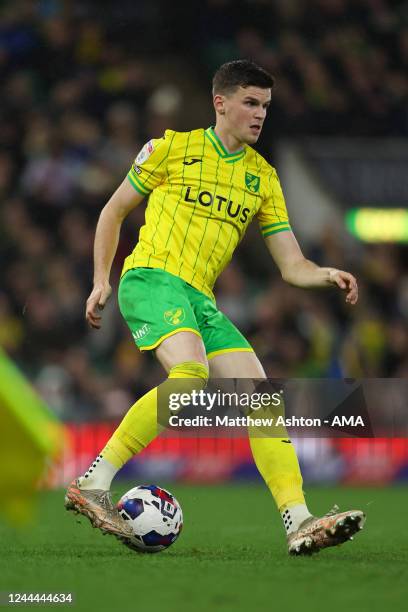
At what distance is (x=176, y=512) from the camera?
16.6 feet

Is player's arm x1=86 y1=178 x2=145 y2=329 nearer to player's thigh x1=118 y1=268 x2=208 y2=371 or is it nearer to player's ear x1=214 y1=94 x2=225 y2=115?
player's thigh x1=118 y1=268 x2=208 y2=371

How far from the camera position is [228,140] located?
215 inches

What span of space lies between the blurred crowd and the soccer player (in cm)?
535

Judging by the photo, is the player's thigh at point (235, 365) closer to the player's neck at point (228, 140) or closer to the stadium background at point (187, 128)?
the player's neck at point (228, 140)

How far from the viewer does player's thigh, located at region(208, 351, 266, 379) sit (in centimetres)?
522

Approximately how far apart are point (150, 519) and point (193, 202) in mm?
1361

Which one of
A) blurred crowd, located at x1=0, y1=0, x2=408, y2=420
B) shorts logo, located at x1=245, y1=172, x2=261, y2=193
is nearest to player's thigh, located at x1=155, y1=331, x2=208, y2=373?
shorts logo, located at x1=245, y1=172, x2=261, y2=193

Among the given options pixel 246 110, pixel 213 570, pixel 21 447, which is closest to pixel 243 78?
pixel 246 110

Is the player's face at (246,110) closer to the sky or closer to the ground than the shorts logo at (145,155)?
closer to the sky

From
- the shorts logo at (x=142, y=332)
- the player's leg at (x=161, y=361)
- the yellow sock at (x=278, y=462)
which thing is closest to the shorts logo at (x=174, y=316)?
the player's leg at (x=161, y=361)

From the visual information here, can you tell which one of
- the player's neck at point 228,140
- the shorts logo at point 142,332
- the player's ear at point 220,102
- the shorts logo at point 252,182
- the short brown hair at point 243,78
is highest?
the short brown hair at point 243,78

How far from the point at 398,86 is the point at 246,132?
982 cm

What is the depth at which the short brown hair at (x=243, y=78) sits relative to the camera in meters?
5.34

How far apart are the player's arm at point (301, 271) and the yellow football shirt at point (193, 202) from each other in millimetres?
194
